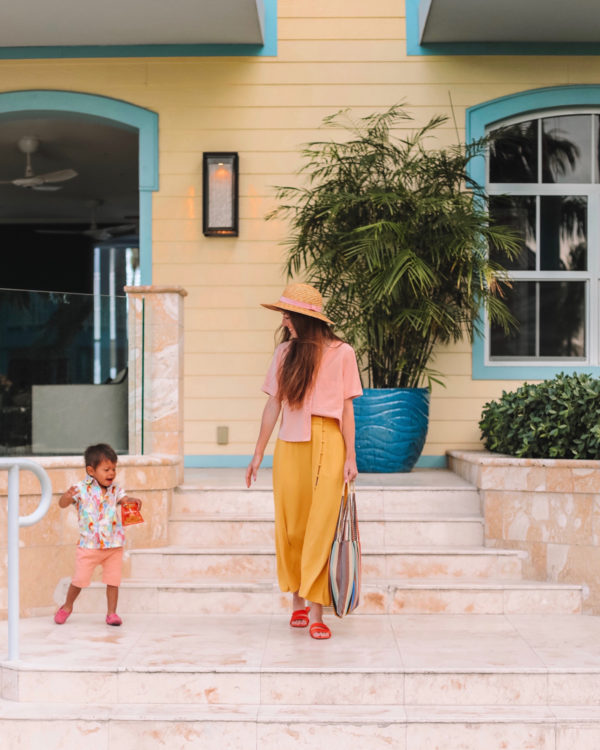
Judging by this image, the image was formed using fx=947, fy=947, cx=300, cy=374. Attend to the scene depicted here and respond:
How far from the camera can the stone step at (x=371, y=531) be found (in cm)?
501

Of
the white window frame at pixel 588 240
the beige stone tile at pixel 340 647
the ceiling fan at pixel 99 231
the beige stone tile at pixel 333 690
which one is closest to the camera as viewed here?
the beige stone tile at pixel 333 690

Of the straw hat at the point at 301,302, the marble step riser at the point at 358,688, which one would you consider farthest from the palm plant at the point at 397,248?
the marble step riser at the point at 358,688

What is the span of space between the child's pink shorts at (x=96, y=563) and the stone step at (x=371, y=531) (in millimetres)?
710

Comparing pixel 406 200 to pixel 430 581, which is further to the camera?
pixel 406 200

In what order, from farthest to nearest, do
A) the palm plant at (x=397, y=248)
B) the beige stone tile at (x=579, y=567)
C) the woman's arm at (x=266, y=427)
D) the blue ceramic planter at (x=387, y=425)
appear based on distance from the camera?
the blue ceramic planter at (x=387, y=425) → the palm plant at (x=397, y=248) → the beige stone tile at (x=579, y=567) → the woman's arm at (x=266, y=427)

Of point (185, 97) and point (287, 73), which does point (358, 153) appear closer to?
point (287, 73)

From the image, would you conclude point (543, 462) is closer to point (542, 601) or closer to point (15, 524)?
point (542, 601)

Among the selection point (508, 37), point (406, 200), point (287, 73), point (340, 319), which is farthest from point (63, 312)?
point (508, 37)

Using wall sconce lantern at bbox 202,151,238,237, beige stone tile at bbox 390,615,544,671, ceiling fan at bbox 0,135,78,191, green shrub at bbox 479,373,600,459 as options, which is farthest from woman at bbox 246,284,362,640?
ceiling fan at bbox 0,135,78,191

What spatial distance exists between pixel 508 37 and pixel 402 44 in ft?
2.44

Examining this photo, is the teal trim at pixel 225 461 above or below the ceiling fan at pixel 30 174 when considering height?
below

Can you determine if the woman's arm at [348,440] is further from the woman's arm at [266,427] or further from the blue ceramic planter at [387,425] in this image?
the blue ceramic planter at [387,425]

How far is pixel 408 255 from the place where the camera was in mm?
5719

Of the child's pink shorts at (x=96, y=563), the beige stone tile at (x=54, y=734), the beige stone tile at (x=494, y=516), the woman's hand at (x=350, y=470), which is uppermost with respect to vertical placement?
the woman's hand at (x=350, y=470)
